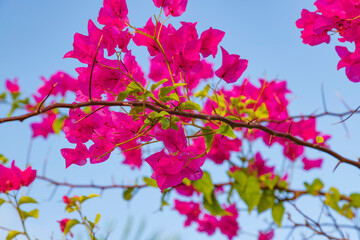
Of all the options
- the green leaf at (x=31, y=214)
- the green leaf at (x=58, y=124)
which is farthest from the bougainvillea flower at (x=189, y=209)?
the green leaf at (x=31, y=214)

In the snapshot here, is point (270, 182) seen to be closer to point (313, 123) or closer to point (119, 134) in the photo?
point (313, 123)

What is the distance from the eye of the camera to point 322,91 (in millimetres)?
742

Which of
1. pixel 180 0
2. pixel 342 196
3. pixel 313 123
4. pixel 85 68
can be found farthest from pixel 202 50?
pixel 342 196

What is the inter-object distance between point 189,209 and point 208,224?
0.40ft

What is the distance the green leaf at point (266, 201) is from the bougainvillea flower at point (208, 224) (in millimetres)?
345

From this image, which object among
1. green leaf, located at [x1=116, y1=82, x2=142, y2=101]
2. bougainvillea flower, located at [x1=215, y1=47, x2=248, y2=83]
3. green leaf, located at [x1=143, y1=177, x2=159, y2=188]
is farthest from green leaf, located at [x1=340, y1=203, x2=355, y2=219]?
green leaf, located at [x1=116, y1=82, x2=142, y2=101]

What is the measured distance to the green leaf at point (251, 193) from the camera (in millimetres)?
1224

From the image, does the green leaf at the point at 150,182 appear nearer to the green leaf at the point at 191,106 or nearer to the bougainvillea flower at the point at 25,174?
the bougainvillea flower at the point at 25,174

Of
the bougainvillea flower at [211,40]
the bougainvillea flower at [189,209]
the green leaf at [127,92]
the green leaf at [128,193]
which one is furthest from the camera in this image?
the bougainvillea flower at [189,209]

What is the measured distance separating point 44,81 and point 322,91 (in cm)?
133

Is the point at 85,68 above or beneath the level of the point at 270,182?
beneath

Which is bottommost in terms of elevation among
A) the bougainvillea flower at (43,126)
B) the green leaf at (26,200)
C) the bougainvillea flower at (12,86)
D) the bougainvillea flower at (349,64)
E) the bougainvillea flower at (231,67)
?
the green leaf at (26,200)

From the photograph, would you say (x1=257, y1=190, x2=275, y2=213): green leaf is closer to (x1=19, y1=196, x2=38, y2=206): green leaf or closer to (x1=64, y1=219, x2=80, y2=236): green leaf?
(x1=64, y1=219, x2=80, y2=236): green leaf

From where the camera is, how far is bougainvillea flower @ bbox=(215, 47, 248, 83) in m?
0.61
